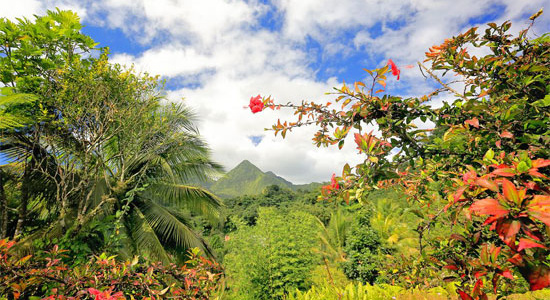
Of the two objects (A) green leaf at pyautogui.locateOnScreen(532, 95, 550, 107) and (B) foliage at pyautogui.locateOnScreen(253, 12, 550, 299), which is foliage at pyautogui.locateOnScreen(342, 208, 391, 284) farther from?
(A) green leaf at pyautogui.locateOnScreen(532, 95, 550, 107)

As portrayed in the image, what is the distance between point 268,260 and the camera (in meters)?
6.47

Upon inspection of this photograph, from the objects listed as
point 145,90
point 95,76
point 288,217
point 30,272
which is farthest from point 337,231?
point 30,272

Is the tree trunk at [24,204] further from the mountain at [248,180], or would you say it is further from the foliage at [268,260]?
the mountain at [248,180]

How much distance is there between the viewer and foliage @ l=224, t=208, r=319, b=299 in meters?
6.41

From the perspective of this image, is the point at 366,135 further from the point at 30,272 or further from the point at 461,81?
the point at 30,272

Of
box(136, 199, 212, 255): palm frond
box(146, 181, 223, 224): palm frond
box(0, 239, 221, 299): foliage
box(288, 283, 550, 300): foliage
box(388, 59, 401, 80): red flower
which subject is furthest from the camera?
box(146, 181, 223, 224): palm frond

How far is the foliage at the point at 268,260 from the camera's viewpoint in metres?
6.41

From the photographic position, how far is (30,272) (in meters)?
1.52

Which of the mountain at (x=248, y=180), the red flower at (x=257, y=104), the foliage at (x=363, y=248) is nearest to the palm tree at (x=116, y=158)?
the red flower at (x=257, y=104)

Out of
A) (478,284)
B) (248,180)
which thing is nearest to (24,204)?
(478,284)

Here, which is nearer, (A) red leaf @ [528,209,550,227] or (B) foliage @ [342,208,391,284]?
(A) red leaf @ [528,209,550,227]

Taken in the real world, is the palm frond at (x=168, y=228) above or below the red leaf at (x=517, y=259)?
below

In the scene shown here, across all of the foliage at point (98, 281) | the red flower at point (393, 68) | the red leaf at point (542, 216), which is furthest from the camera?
the foliage at point (98, 281)

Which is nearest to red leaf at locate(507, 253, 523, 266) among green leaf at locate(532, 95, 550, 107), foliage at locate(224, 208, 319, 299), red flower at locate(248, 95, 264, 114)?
green leaf at locate(532, 95, 550, 107)
